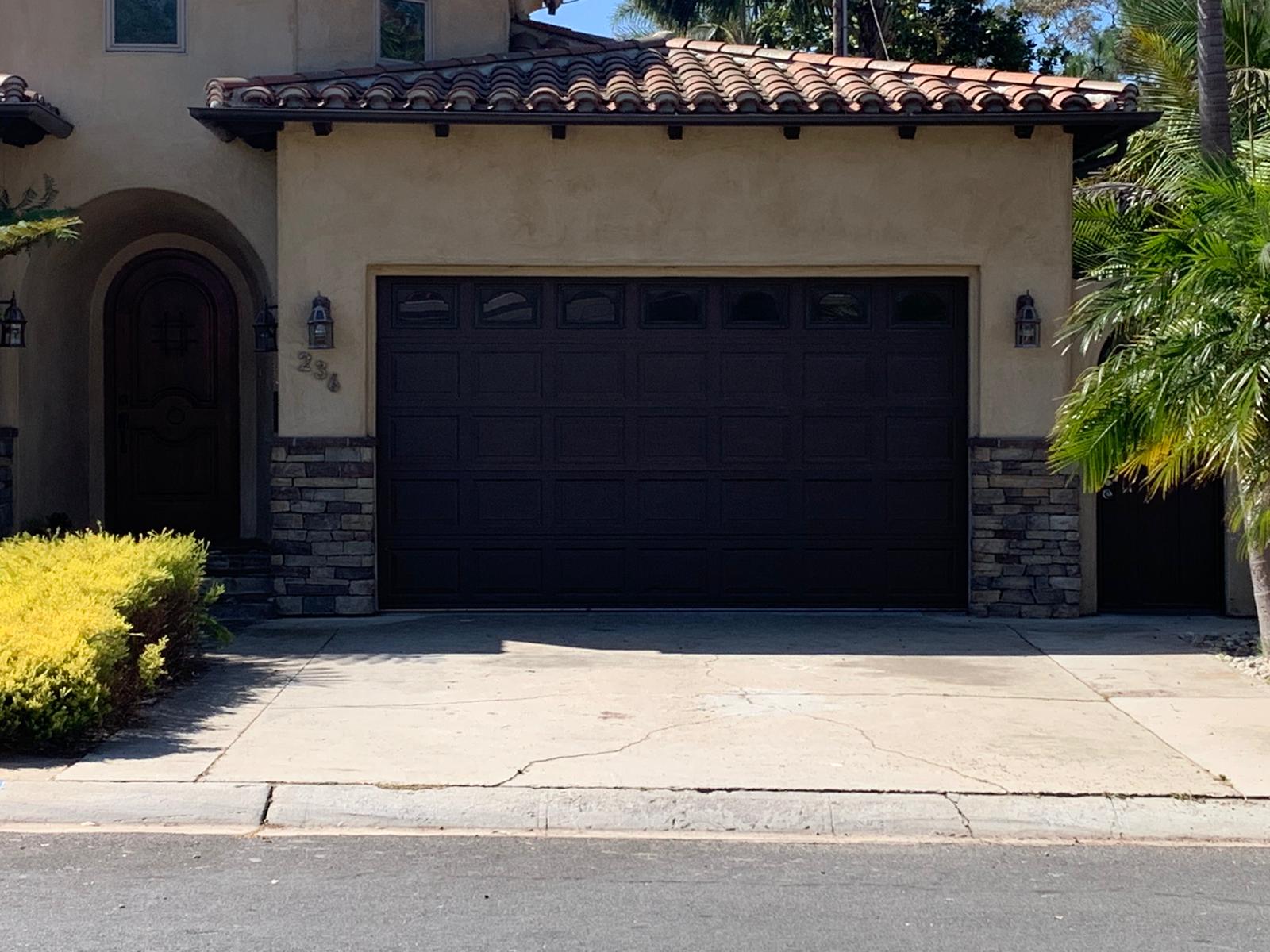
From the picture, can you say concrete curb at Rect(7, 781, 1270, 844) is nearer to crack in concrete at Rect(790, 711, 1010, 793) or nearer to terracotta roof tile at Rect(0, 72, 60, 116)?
crack in concrete at Rect(790, 711, 1010, 793)

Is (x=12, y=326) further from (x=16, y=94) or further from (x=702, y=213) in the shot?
(x=702, y=213)

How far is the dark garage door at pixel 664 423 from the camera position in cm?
1227

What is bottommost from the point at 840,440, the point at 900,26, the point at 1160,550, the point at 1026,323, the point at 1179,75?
the point at 1160,550

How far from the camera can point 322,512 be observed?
39.4ft

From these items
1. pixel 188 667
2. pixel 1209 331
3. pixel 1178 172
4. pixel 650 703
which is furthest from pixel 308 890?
pixel 1178 172

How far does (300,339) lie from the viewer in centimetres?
1198

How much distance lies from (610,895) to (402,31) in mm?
10206

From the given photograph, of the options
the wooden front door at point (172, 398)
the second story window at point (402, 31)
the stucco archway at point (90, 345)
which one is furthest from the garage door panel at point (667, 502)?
the second story window at point (402, 31)

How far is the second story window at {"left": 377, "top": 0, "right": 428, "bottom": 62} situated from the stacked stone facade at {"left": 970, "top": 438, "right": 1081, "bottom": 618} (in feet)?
20.8

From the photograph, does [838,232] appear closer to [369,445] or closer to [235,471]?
[369,445]

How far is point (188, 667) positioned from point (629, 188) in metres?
5.14

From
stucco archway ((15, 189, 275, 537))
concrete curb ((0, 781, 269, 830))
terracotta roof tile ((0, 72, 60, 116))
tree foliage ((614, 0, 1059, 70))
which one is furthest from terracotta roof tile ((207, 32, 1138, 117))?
tree foliage ((614, 0, 1059, 70))

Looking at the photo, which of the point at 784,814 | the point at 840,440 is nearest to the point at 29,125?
the point at 840,440

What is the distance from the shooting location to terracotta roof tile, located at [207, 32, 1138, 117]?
11453 mm
